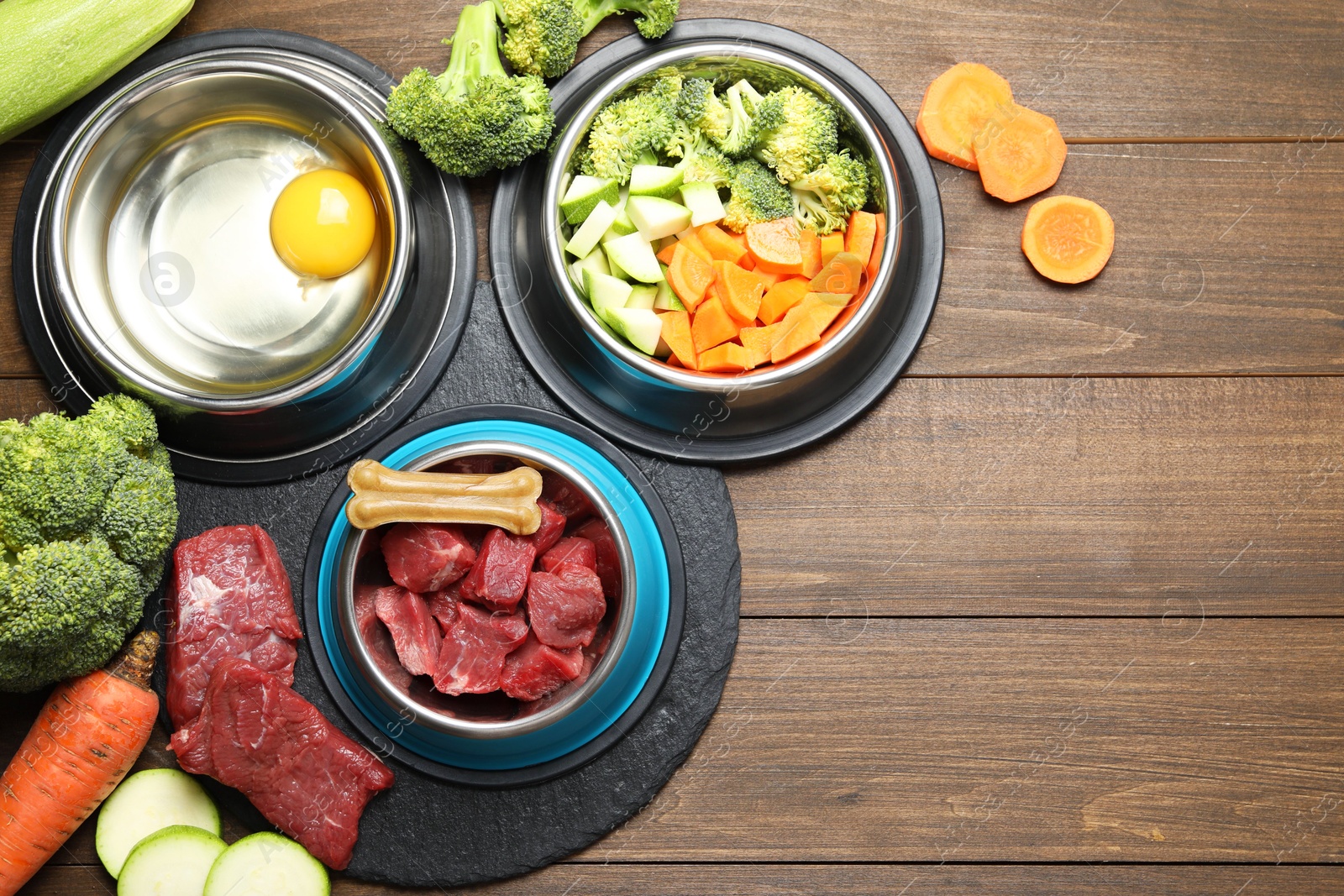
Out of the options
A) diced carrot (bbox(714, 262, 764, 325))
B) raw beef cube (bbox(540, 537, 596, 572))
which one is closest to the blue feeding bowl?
raw beef cube (bbox(540, 537, 596, 572))

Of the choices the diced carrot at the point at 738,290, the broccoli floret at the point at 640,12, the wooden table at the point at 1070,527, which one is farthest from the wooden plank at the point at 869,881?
the broccoli floret at the point at 640,12

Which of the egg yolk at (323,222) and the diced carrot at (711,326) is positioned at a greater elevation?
the egg yolk at (323,222)

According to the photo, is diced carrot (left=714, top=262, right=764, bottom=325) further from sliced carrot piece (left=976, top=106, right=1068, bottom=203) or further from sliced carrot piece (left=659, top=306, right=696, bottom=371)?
sliced carrot piece (left=976, top=106, right=1068, bottom=203)

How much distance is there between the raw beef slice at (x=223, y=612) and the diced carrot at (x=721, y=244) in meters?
1.27

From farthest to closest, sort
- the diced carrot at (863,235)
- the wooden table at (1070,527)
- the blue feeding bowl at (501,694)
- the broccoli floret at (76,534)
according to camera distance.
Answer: the wooden table at (1070,527) → the diced carrot at (863,235) → the blue feeding bowl at (501,694) → the broccoli floret at (76,534)

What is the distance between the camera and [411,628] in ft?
6.41

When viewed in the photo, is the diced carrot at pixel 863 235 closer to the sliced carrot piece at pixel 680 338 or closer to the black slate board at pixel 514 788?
the sliced carrot piece at pixel 680 338

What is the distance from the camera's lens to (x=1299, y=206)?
2197 millimetres

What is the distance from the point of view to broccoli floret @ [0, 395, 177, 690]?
1.72 meters

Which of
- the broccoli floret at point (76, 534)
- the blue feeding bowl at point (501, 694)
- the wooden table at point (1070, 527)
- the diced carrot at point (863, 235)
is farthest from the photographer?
the wooden table at point (1070, 527)

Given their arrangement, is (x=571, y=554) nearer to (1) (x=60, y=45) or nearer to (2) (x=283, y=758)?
(2) (x=283, y=758)

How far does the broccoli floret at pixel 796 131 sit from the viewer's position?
6.40 feet

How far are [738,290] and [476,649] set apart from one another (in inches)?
40.6

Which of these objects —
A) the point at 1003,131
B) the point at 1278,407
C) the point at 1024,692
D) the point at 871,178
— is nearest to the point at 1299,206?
the point at 1278,407
